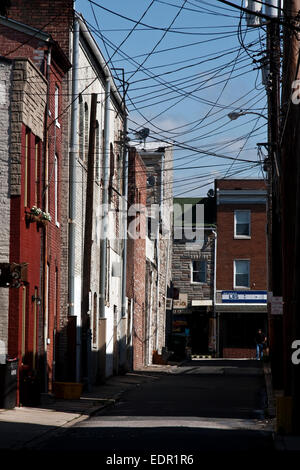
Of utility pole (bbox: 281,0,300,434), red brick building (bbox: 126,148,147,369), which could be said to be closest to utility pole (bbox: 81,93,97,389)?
utility pole (bbox: 281,0,300,434)

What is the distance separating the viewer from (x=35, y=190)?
81.4 feet

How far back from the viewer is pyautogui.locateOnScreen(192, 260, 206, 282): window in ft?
209

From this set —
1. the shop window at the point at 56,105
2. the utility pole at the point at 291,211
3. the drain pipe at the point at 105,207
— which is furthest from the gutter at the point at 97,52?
the utility pole at the point at 291,211

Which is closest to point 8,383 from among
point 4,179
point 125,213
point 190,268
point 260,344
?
point 4,179

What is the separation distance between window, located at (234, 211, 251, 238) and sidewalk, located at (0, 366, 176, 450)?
1314 inches

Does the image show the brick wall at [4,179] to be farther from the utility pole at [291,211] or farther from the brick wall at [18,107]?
the utility pole at [291,211]

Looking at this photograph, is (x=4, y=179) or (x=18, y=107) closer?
(x=4, y=179)

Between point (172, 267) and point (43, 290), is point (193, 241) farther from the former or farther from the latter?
point (43, 290)

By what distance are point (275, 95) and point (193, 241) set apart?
1376 inches

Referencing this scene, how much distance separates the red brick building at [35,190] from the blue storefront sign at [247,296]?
34.8m

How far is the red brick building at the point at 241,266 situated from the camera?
6266cm

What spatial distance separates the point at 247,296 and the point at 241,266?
2111 millimetres

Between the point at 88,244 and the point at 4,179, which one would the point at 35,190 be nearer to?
the point at 4,179
